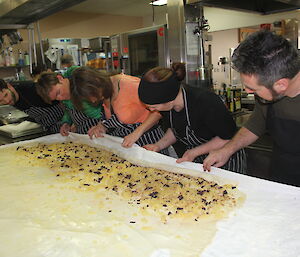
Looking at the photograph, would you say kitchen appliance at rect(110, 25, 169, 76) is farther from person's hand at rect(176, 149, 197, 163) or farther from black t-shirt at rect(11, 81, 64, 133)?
person's hand at rect(176, 149, 197, 163)

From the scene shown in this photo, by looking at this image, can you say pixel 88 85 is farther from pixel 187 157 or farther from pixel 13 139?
pixel 13 139

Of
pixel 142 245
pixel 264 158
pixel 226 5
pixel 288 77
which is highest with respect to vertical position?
pixel 226 5

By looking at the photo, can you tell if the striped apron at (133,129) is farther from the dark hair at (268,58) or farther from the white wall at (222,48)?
the white wall at (222,48)

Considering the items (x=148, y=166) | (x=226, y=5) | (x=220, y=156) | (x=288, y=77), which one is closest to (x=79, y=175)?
(x=148, y=166)

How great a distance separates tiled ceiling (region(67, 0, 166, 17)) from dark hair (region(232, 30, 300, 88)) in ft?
17.6

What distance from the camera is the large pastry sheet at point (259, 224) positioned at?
3.11 feet

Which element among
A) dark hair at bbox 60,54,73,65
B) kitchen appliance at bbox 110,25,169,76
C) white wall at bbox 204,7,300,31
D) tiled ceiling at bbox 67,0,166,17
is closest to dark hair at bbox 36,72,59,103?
kitchen appliance at bbox 110,25,169,76

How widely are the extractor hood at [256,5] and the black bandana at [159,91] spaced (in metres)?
1.45

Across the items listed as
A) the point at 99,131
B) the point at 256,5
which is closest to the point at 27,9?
the point at 99,131

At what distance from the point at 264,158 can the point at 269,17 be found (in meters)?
2.43

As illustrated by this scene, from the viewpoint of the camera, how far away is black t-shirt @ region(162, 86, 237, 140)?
1.71 metres

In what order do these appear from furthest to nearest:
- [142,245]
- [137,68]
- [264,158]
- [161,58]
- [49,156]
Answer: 1. [137,68]
2. [161,58]
3. [264,158]
4. [49,156]
5. [142,245]

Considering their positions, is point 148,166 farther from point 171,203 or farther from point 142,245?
point 142,245

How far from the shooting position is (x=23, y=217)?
1.28 m
